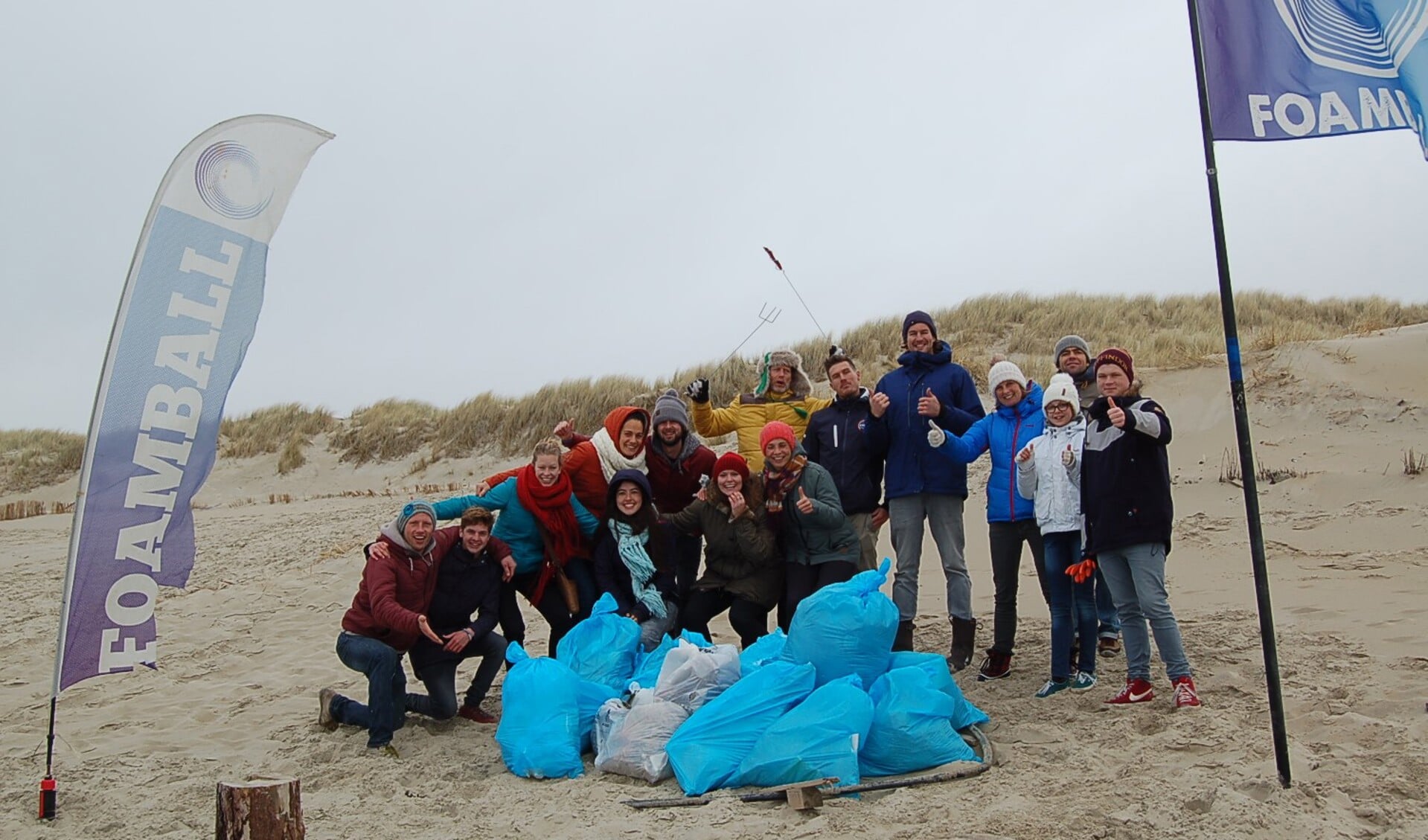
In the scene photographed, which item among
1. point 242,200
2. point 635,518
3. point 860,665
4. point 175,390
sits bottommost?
point 860,665

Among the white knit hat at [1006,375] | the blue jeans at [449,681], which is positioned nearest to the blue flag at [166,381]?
the blue jeans at [449,681]

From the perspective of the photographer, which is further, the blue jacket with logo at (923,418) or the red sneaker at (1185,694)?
the blue jacket with logo at (923,418)

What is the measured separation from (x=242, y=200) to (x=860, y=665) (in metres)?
3.77

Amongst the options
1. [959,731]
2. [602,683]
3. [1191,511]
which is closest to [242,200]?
[602,683]

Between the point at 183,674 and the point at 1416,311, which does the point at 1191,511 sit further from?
the point at 1416,311

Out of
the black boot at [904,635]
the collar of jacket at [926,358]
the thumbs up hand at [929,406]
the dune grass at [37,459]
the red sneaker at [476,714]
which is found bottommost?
the red sneaker at [476,714]

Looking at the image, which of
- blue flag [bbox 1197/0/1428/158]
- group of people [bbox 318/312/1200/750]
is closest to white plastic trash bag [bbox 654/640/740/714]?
group of people [bbox 318/312/1200/750]

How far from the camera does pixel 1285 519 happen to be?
842 cm

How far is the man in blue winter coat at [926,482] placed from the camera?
5.73 metres

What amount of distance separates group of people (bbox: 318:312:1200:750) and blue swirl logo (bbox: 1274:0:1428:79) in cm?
148

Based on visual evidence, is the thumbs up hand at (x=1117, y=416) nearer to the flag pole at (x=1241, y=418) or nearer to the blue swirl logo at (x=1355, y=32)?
the flag pole at (x=1241, y=418)

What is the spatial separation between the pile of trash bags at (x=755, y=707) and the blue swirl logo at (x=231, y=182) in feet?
8.49

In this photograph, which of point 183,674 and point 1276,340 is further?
point 1276,340

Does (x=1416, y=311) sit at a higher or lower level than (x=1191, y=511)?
higher
